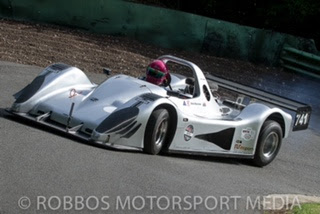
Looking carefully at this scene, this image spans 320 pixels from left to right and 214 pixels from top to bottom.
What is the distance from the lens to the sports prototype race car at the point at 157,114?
8492 millimetres

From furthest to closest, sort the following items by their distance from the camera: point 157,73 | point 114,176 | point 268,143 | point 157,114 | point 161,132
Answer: point 268,143, point 157,73, point 161,132, point 157,114, point 114,176

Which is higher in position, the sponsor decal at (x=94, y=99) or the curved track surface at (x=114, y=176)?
the sponsor decal at (x=94, y=99)

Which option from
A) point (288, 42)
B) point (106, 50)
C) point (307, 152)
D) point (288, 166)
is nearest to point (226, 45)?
point (288, 42)

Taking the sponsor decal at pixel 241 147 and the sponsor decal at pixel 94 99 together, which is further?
the sponsor decal at pixel 241 147

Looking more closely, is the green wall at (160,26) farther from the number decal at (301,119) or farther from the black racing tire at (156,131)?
the black racing tire at (156,131)

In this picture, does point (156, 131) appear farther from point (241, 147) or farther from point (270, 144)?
point (270, 144)

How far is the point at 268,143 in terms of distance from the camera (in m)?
10.2

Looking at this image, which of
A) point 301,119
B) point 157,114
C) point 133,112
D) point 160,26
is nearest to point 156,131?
point 157,114

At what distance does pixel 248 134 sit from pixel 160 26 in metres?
8.08

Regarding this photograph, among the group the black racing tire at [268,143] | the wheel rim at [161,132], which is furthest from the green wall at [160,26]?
the wheel rim at [161,132]

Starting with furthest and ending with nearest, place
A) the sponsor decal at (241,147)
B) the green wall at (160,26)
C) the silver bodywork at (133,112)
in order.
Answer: the green wall at (160,26), the sponsor decal at (241,147), the silver bodywork at (133,112)

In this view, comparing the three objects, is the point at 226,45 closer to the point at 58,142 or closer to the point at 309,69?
the point at 309,69

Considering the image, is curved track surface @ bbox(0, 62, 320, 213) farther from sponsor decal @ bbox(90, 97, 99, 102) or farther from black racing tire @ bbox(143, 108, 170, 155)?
sponsor decal @ bbox(90, 97, 99, 102)

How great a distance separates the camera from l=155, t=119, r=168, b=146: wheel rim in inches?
343
